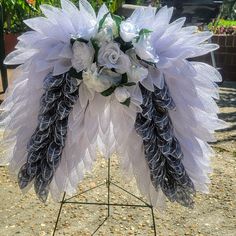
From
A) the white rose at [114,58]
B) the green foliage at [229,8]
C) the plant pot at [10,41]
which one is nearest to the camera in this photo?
the white rose at [114,58]

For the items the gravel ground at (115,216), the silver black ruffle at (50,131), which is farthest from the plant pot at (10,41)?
the silver black ruffle at (50,131)

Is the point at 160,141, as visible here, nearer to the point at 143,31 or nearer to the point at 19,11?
the point at 143,31

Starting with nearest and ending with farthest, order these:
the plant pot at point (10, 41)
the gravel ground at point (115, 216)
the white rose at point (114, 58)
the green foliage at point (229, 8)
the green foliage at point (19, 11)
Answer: the white rose at point (114, 58) < the gravel ground at point (115, 216) < the green foliage at point (19, 11) < the plant pot at point (10, 41) < the green foliage at point (229, 8)

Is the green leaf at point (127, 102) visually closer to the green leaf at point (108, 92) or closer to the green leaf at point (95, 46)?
the green leaf at point (108, 92)

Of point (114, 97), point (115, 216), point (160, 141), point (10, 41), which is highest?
point (114, 97)

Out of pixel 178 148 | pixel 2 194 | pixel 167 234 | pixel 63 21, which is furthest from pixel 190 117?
pixel 2 194

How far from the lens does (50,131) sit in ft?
4.99

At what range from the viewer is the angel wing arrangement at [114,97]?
146 centimetres

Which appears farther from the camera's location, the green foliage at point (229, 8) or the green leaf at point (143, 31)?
the green foliage at point (229, 8)

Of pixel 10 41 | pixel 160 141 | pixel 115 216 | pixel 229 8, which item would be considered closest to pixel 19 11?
pixel 10 41

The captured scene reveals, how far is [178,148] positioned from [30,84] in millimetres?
Answer: 560

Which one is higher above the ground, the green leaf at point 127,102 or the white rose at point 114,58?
the white rose at point 114,58

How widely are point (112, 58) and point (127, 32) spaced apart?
101 mm

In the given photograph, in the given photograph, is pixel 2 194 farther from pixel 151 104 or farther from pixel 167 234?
pixel 151 104
